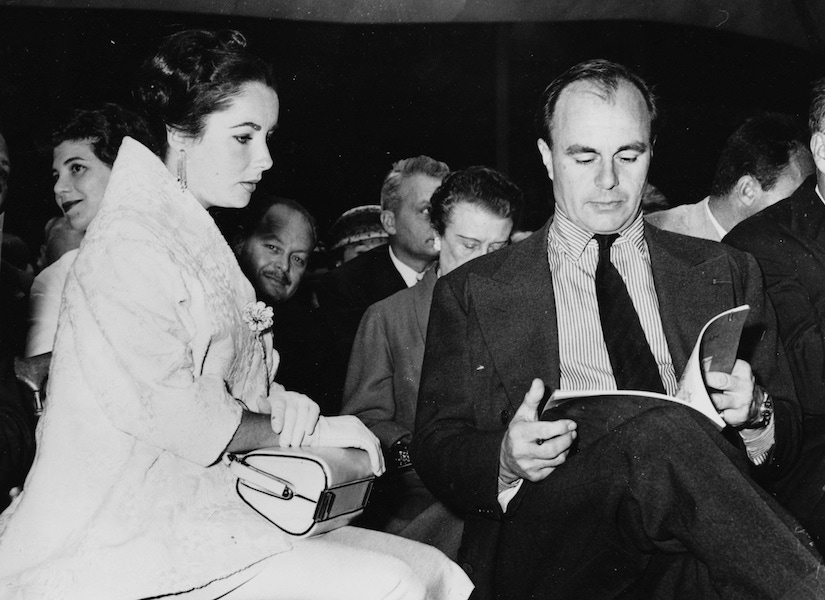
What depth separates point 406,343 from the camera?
3137 millimetres

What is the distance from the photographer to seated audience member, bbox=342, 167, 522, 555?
2.98 meters

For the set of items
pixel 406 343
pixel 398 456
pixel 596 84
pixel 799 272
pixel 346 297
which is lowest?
pixel 398 456

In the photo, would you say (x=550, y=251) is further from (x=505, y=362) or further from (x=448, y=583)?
(x=448, y=583)

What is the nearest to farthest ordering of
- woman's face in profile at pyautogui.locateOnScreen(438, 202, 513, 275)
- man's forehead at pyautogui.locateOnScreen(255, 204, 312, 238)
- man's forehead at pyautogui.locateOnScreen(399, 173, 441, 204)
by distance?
woman's face in profile at pyautogui.locateOnScreen(438, 202, 513, 275)
man's forehead at pyautogui.locateOnScreen(255, 204, 312, 238)
man's forehead at pyautogui.locateOnScreen(399, 173, 441, 204)

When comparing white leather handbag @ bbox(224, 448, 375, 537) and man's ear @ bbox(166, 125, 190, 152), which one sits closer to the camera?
white leather handbag @ bbox(224, 448, 375, 537)

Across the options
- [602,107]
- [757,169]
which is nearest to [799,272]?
[602,107]

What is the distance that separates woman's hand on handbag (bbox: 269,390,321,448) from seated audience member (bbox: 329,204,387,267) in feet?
9.65

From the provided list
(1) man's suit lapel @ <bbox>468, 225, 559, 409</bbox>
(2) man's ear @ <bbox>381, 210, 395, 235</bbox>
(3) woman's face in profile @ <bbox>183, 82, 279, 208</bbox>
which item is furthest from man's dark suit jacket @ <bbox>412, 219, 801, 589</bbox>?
(2) man's ear @ <bbox>381, 210, 395, 235</bbox>

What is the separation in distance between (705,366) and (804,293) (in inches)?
34.2

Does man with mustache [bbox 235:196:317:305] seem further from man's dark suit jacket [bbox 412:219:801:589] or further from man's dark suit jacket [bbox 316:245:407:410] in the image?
man's dark suit jacket [bbox 412:219:801:589]

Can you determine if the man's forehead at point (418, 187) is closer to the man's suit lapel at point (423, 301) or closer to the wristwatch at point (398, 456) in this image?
the man's suit lapel at point (423, 301)

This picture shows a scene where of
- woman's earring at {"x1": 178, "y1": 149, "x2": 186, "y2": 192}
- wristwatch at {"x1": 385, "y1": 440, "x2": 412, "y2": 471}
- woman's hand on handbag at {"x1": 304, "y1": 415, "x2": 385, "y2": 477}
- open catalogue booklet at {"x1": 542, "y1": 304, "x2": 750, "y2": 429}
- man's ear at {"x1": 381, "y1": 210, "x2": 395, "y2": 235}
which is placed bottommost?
wristwatch at {"x1": 385, "y1": 440, "x2": 412, "y2": 471}

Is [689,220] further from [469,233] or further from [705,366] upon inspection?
[705,366]

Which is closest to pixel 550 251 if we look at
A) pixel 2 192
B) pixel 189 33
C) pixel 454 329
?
pixel 454 329
